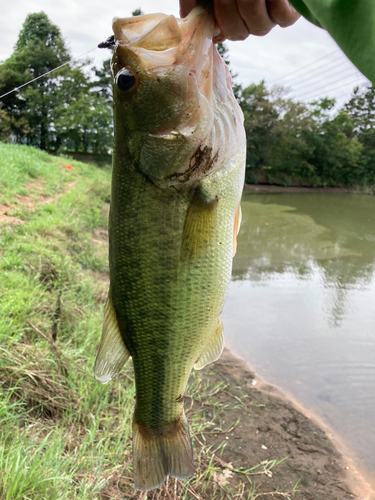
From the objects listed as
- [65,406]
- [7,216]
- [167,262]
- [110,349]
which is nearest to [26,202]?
[7,216]

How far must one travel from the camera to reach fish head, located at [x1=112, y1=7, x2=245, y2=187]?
3.91ft

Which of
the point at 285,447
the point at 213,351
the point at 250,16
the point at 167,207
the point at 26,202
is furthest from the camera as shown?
the point at 26,202

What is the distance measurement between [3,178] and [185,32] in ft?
28.4

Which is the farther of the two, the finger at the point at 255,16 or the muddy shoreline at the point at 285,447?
the muddy shoreline at the point at 285,447

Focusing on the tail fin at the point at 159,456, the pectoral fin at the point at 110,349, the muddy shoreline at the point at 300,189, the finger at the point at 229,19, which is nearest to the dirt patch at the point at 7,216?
the pectoral fin at the point at 110,349

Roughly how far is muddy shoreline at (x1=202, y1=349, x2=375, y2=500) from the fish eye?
3.01 metres

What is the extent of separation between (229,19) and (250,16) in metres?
0.07

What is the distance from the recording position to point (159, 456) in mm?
1467

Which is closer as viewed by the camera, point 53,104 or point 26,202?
point 26,202

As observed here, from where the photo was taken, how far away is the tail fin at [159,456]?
142cm

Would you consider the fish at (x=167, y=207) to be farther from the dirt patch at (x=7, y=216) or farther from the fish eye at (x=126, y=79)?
the dirt patch at (x=7, y=216)

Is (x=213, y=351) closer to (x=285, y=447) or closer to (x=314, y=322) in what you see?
(x=285, y=447)

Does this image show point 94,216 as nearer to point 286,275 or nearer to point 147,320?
point 286,275

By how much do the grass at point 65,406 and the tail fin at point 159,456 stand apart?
85 centimetres
